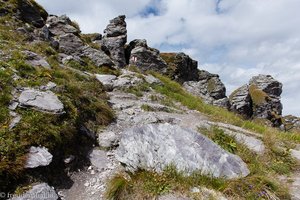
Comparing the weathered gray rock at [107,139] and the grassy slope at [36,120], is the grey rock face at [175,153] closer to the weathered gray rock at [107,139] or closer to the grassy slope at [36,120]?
the weathered gray rock at [107,139]

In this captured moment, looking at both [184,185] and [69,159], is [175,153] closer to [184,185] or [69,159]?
[184,185]

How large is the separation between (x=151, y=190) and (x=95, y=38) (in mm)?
29602

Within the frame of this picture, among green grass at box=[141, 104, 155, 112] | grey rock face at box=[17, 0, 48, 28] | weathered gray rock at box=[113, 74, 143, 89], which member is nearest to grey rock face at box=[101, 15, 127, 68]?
grey rock face at box=[17, 0, 48, 28]

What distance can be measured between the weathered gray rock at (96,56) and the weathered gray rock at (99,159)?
47.4 ft

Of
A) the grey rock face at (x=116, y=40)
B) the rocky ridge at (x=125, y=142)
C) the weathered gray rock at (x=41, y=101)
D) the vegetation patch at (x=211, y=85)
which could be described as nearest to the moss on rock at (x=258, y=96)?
the vegetation patch at (x=211, y=85)

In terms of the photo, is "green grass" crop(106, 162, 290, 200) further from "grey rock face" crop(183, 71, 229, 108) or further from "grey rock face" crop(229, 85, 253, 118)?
"grey rock face" crop(229, 85, 253, 118)

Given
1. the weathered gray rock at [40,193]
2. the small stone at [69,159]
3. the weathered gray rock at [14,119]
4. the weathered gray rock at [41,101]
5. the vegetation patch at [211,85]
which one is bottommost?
the weathered gray rock at [40,193]

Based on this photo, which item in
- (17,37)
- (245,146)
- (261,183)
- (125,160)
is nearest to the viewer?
(261,183)

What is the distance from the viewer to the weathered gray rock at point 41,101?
905cm

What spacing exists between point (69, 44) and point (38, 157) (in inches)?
729

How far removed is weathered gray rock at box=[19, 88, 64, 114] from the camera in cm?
905

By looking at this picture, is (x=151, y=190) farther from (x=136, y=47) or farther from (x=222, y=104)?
(x=222, y=104)

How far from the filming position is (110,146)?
1002 cm

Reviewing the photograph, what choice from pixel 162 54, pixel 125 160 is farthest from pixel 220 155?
pixel 162 54
